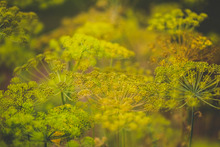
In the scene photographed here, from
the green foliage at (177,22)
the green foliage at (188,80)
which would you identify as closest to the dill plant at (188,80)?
the green foliage at (188,80)

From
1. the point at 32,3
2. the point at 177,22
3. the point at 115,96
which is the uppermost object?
the point at 32,3

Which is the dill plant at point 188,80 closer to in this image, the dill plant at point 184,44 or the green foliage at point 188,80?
the green foliage at point 188,80

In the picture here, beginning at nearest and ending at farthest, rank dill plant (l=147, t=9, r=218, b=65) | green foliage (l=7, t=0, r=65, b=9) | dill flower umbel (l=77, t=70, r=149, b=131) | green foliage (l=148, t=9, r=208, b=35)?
1. dill flower umbel (l=77, t=70, r=149, b=131)
2. dill plant (l=147, t=9, r=218, b=65)
3. green foliage (l=148, t=9, r=208, b=35)
4. green foliage (l=7, t=0, r=65, b=9)

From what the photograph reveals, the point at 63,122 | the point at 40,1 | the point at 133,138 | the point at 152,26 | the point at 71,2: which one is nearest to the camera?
the point at 63,122

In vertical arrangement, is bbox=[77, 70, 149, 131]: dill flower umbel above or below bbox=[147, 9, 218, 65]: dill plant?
below

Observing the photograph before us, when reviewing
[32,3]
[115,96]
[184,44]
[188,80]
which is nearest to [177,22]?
[184,44]

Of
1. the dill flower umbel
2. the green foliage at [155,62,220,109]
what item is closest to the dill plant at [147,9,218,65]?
the green foliage at [155,62,220,109]

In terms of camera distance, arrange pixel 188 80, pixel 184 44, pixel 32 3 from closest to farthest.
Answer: pixel 188 80, pixel 184 44, pixel 32 3

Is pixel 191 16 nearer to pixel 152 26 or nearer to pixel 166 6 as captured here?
pixel 152 26

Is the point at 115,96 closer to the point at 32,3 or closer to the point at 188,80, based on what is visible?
the point at 188,80

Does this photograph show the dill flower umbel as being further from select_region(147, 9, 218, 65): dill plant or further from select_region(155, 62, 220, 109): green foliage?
select_region(147, 9, 218, 65): dill plant

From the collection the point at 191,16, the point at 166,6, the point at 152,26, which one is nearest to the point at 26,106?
the point at 152,26

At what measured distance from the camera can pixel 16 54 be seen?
7.46 ft

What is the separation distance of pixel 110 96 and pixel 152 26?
87 cm
